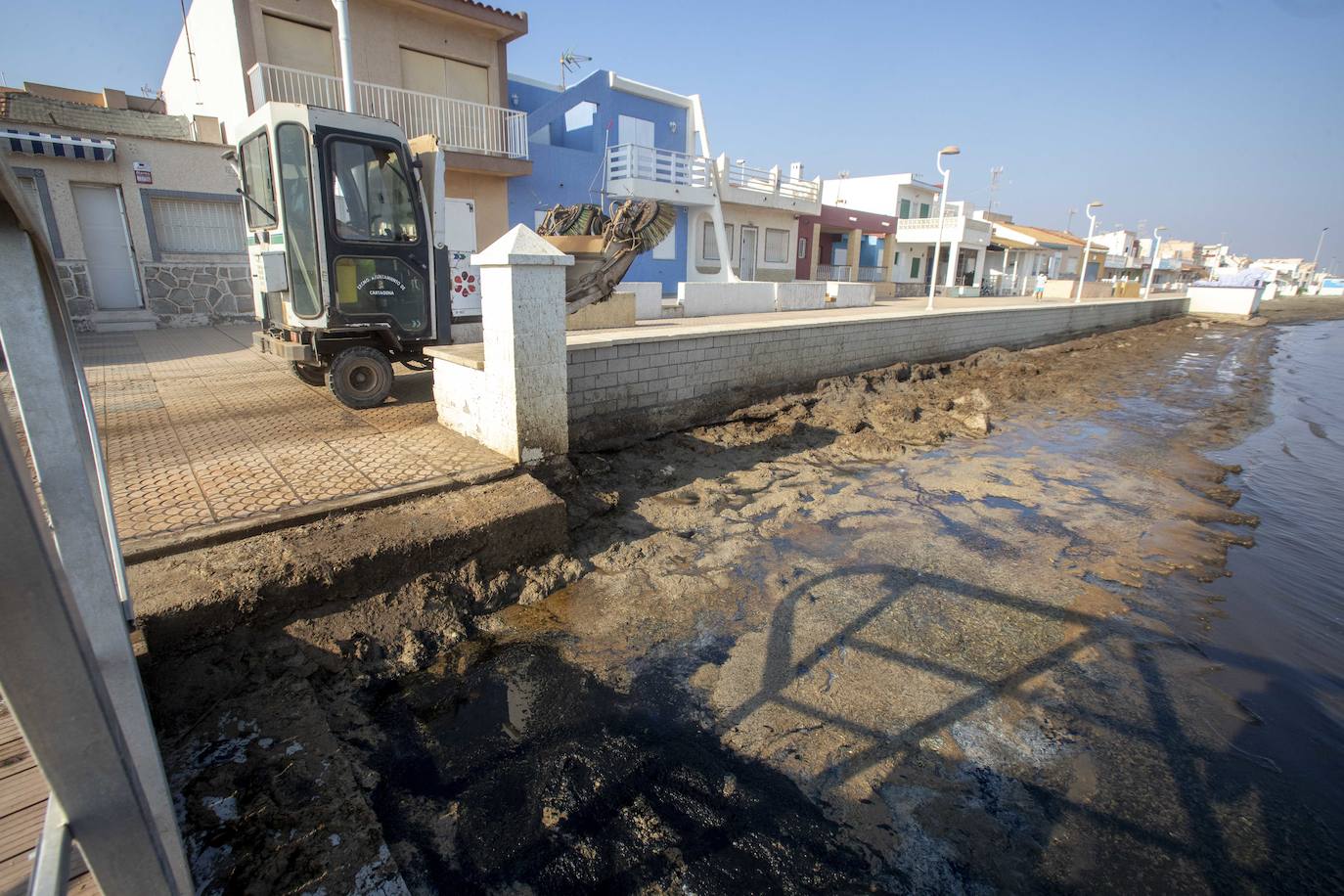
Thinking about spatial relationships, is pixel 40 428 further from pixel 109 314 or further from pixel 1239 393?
pixel 1239 393

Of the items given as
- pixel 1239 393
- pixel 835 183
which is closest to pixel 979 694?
pixel 1239 393

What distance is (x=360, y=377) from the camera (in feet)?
22.1

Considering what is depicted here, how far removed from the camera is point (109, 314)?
12.1 metres

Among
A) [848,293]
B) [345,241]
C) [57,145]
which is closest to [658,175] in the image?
[848,293]

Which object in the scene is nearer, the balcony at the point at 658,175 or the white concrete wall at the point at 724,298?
the white concrete wall at the point at 724,298

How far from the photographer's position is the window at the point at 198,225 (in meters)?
12.4

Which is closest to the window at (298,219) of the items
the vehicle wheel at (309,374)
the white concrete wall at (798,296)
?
the vehicle wheel at (309,374)

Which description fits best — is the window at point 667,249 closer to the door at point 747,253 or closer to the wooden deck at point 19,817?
the door at point 747,253

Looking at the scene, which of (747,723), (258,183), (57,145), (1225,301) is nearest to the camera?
(747,723)

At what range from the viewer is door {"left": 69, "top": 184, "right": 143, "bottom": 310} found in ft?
38.9

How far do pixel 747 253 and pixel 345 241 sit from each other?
19148mm

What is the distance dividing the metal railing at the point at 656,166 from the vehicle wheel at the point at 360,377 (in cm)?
1265

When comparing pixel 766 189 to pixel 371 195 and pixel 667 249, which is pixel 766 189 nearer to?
pixel 667 249

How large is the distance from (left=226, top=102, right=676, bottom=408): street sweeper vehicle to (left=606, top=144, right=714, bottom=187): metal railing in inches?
457
